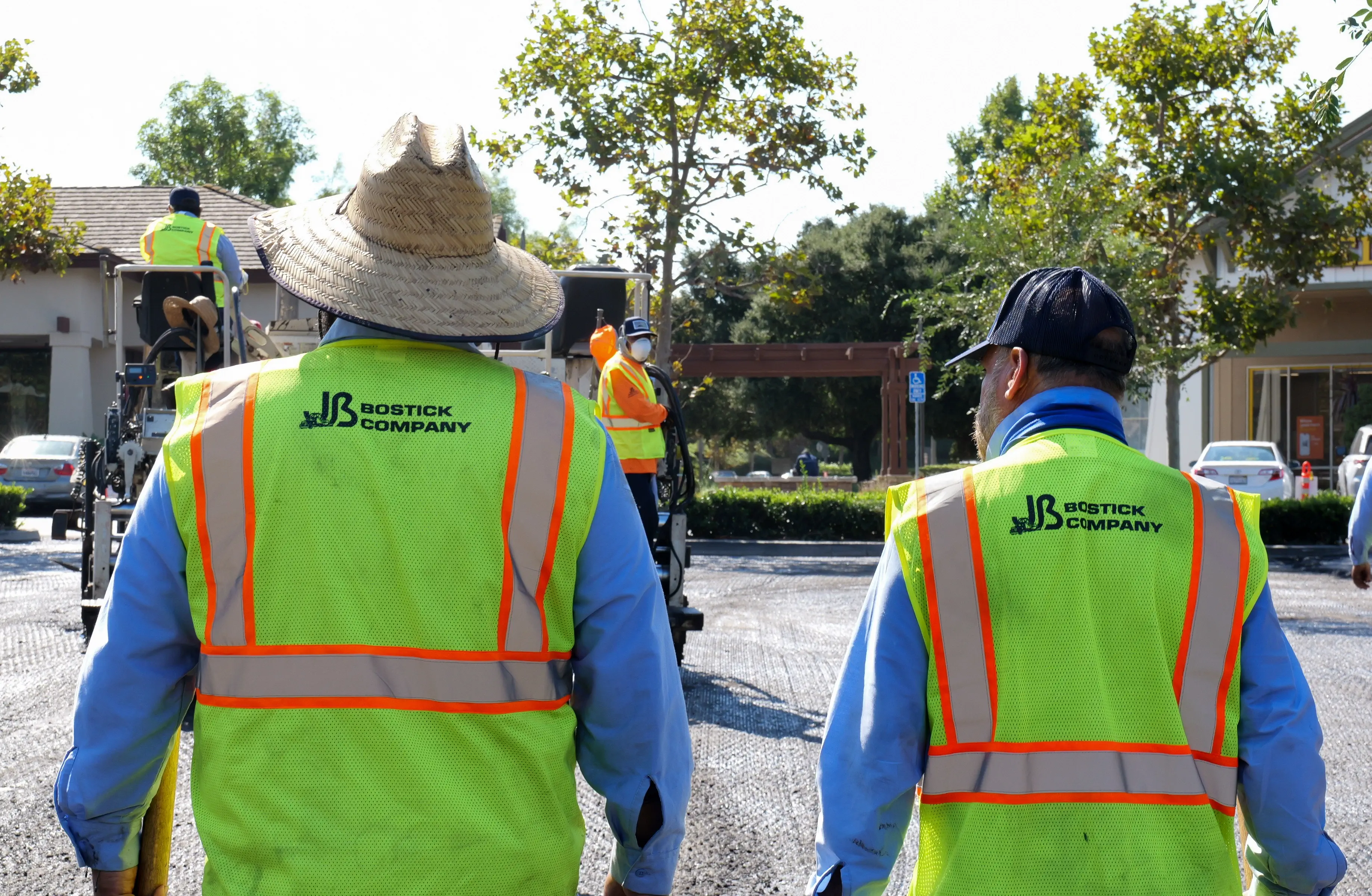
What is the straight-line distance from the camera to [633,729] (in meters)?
2.13

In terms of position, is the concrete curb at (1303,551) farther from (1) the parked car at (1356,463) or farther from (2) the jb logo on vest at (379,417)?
(2) the jb logo on vest at (379,417)

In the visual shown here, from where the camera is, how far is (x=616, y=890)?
2223 millimetres

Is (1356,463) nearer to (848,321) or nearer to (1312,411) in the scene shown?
(1312,411)

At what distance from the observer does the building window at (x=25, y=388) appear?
3059 centimetres

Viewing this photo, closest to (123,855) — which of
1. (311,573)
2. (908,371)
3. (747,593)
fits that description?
(311,573)

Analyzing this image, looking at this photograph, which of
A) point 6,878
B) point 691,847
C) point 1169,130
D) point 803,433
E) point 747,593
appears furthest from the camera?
point 803,433

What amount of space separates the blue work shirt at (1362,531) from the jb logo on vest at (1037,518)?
4914mm

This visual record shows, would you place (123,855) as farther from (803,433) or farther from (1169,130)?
(803,433)

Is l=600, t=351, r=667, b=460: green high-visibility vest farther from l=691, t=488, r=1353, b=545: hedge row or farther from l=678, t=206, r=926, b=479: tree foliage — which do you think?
l=678, t=206, r=926, b=479: tree foliage

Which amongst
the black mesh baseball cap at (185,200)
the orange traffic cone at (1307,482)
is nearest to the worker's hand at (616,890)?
the black mesh baseball cap at (185,200)

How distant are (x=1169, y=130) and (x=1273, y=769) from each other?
20.1 metres

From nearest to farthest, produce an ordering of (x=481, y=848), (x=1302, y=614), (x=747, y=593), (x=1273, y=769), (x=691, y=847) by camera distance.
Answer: (x=481, y=848)
(x=1273, y=769)
(x=691, y=847)
(x=1302, y=614)
(x=747, y=593)

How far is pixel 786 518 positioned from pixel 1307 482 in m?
11.5

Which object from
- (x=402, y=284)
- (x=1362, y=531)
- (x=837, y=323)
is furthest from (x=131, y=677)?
(x=837, y=323)
